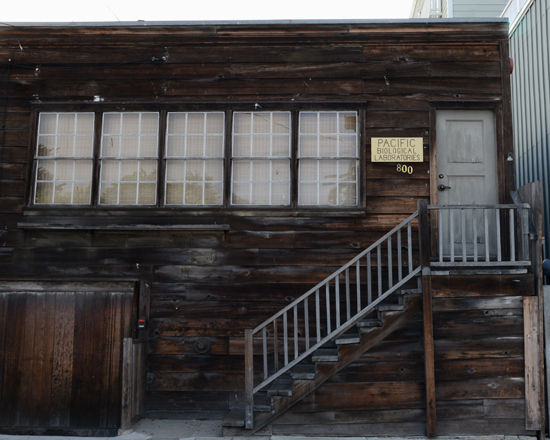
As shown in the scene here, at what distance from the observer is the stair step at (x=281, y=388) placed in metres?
5.91

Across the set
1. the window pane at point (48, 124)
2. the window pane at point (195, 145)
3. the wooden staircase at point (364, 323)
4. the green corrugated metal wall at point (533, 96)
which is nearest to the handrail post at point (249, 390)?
the wooden staircase at point (364, 323)

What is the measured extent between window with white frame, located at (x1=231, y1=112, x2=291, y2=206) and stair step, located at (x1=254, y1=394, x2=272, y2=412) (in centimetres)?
274

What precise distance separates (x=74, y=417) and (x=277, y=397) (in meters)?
3.08

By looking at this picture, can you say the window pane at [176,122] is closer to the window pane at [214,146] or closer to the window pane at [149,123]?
the window pane at [149,123]

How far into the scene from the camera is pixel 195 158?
7.26m

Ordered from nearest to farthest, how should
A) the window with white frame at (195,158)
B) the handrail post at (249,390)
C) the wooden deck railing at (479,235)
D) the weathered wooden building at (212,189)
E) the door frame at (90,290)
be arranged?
1. the handrail post at (249,390)
2. the wooden deck railing at (479,235)
3. the door frame at (90,290)
4. the weathered wooden building at (212,189)
5. the window with white frame at (195,158)

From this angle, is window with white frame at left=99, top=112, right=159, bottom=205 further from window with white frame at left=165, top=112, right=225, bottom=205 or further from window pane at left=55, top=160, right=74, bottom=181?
window pane at left=55, top=160, right=74, bottom=181

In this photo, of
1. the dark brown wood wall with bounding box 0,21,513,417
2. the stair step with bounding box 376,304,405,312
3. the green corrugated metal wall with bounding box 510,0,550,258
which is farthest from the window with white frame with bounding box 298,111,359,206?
the green corrugated metal wall with bounding box 510,0,550,258

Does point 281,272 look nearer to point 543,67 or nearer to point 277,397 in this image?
point 277,397

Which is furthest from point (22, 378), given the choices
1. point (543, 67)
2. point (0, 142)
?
point (543, 67)

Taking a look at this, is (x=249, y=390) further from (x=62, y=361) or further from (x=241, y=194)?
(x=62, y=361)

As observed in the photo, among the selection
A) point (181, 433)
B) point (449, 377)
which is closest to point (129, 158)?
point (181, 433)

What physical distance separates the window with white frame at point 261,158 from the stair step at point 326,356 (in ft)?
7.24

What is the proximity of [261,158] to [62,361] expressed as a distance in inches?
163
